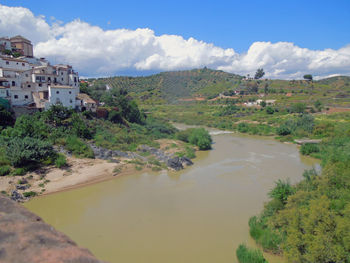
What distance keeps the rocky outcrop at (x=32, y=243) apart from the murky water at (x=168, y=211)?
803cm

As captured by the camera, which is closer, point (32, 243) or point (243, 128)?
point (32, 243)

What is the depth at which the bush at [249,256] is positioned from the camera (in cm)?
862

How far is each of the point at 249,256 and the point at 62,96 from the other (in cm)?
2595

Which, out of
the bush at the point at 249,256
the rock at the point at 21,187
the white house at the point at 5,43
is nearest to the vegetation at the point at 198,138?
the rock at the point at 21,187

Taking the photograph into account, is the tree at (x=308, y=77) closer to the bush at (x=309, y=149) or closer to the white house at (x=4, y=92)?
the bush at (x=309, y=149)

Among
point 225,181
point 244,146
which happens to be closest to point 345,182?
point 225,181

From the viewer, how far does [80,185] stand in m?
17.6

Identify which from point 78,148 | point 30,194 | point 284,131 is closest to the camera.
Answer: point 30,194

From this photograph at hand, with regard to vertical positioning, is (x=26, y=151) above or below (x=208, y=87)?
below

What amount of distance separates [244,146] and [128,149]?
15.8 m

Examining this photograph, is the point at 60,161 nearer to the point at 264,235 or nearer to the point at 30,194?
the point at 30,194

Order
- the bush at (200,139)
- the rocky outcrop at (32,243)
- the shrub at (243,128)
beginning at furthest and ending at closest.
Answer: the shrub at (243,128) < the bush at (200,139) < the rocky outcrop at (32,243)

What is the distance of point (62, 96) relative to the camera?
27.8 metres

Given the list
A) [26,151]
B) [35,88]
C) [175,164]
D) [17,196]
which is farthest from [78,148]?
[35,88]
